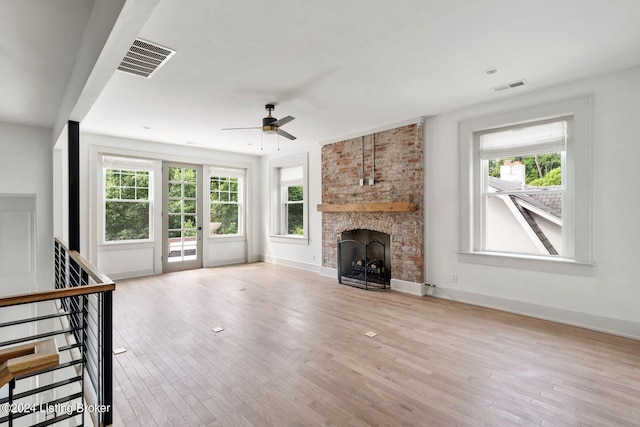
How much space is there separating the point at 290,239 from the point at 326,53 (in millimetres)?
4948

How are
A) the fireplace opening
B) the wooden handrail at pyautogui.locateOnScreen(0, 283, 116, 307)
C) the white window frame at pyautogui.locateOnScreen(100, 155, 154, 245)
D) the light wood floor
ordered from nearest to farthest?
the wooden handrail at pyautogui.locateOnScreen(0, 283, 116, 307) < the light wood floor < the fireplace opening < the white window frame at pyautogui.locateOnScreen(100, 155, 154, 245)

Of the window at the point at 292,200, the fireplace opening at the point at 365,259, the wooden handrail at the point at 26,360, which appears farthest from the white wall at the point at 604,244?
the wooden handrail at the point at 26,360

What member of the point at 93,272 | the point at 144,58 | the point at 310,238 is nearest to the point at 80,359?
the point at 93,272

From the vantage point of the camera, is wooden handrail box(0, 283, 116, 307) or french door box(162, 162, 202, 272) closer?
wooden handrail box(0, 283, 116, 307)

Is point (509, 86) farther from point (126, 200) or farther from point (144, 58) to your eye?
point (126, 200)

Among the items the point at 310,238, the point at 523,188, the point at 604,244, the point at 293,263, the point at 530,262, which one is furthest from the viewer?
the point at 293,263

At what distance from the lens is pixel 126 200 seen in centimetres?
620

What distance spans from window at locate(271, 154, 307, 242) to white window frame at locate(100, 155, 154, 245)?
2667 mm

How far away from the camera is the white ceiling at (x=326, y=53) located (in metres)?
2.28

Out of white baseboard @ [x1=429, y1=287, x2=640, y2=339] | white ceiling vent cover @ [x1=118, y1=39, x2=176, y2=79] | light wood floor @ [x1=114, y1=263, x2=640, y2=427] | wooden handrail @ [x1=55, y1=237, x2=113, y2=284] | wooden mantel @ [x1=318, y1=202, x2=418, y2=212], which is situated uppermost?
white ceiling vent cover @ [x1=118, y1=39, x2=176, y2=79]

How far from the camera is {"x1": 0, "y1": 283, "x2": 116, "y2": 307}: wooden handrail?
1.68m

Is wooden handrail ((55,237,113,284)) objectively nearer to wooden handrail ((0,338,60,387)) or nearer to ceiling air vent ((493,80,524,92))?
wooden handrail ((0,338,60,387))

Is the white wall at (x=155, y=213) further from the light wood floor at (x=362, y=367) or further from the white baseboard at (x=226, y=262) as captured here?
the light wood floor at (x=362, y=367)

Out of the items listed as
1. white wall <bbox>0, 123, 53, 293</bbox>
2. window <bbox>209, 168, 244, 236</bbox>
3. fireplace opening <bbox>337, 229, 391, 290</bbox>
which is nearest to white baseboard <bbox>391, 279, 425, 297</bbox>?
fireplace opening <bbox>337, 229, 391, 290</bbox>
